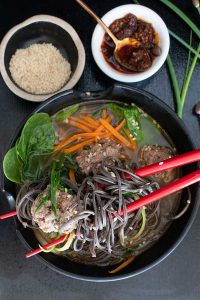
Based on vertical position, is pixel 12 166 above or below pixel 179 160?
below

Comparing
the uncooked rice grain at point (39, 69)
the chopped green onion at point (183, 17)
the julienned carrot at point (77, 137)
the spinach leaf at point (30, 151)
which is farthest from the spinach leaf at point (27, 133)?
the chopped green onion at point (183, 17)

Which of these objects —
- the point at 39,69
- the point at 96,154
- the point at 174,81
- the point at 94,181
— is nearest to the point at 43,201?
Result: the point at 94,181

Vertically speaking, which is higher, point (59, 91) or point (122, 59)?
point (122, 59)

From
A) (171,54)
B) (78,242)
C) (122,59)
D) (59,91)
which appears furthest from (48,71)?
(78,242)

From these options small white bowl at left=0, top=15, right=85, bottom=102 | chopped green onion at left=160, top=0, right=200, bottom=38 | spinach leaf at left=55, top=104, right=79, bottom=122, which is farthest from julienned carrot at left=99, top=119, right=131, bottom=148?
chopped green onion at left=160, top=0, right=200, bottom=38

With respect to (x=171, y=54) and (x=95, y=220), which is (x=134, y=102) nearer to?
(x=171, y=54)

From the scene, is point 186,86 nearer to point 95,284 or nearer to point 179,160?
point 179,160

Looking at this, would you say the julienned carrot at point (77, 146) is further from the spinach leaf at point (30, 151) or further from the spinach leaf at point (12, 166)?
the spinach leaf at point (12, 166)
